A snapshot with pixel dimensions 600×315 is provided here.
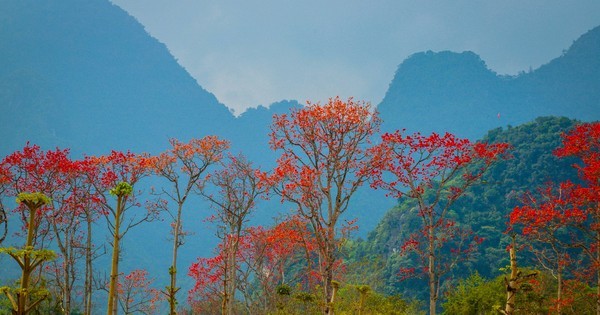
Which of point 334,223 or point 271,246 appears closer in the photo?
point 334,223

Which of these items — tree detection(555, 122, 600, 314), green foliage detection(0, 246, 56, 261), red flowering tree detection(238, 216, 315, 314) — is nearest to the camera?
green foliage detection(0, 246, 56, 261)

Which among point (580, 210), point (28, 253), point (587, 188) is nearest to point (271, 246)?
point (580, 210)

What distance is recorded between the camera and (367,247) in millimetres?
72062

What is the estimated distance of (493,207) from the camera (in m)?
62.6

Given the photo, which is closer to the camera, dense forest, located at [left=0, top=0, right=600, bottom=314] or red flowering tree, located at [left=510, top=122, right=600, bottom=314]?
red flowering tree, located at [left=510, top=122, right=600, bottom=314]

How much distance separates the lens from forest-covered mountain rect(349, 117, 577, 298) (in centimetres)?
5575

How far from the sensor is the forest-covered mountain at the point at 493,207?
55750mm

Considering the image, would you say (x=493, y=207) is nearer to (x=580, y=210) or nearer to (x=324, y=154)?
(x=580, y=210)

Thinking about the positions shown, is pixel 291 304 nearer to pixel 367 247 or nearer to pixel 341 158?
pixel 341 158

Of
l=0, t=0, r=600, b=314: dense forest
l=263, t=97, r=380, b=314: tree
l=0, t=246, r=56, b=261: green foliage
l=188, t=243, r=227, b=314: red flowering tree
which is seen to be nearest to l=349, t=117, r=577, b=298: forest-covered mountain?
l=0, t=0, r=600, b=314: dense forest

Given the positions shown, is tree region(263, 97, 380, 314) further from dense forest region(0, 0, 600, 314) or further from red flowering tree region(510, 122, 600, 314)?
red flowering tree region(510, 122, 600, 314)

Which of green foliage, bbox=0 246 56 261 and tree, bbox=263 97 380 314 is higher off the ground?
tree, bbox=263 97 380 314

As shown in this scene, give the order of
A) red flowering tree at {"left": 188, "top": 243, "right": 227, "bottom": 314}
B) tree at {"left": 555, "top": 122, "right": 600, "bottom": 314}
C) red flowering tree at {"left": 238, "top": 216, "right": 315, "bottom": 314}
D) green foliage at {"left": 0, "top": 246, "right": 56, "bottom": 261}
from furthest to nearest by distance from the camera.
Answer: red flowering tree at {"left": 188, "top": 243, "right": 227, "bottom": 314}, red flowering tree at {"left": 238, "top": 216, "right": 315, "bottom": 314}, tree at {"left": 555, "top": 122, "right": 600, "bottom": 314}, green foliage at {"left": 0, "top": 246, "right": 56, "bottom": 261}

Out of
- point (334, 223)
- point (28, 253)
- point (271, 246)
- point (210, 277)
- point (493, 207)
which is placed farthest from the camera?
point (493, 207)
